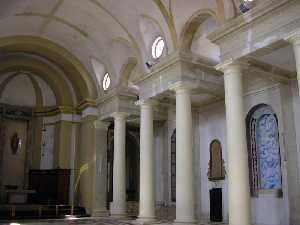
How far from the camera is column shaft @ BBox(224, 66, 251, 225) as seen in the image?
29.9ft

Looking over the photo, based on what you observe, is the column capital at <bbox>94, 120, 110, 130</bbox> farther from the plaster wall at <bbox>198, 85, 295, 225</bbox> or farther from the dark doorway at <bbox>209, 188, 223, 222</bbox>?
the dark doorway at <bbox>209, 188, 223, 222</bbox>

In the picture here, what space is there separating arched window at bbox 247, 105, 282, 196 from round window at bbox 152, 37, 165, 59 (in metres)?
4.09

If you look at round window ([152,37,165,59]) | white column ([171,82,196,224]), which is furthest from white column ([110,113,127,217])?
white column ([171,82,196,224])

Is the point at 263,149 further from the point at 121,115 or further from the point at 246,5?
the point at 121,115

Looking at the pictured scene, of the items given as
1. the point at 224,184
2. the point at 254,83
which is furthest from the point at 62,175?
the point at 254,83

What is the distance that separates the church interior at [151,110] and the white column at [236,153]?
29 mm

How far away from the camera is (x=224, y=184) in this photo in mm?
14172

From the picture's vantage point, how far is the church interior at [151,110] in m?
10.0

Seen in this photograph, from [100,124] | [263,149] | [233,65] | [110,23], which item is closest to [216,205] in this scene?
[263,149]

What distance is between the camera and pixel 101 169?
18031 mm

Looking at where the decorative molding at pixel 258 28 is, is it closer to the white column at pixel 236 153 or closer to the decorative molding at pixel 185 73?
the white column at pixel 236 153

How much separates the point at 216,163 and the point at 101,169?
608 centimetres

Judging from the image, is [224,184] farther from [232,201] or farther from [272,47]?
[272,47]

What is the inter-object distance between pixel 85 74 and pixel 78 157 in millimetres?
4332
